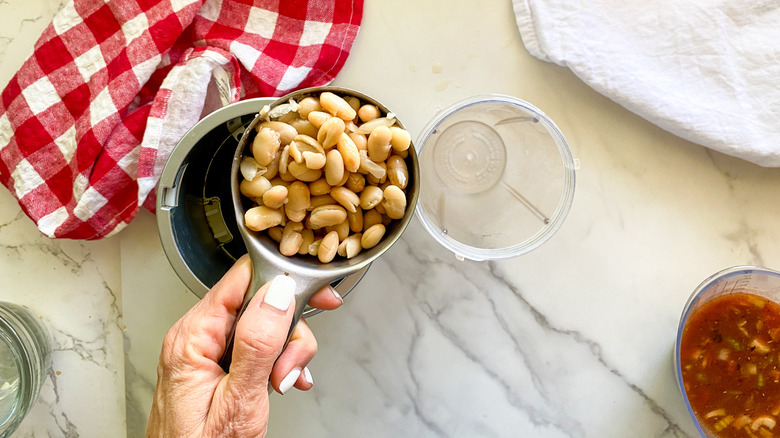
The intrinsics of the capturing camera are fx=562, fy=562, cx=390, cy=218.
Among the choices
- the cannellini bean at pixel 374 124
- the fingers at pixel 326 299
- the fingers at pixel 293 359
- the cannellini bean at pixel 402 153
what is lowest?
the fingers at pixel 293 359

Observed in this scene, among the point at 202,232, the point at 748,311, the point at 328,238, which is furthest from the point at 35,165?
the point at 748,311

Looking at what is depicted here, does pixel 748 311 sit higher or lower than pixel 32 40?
lower

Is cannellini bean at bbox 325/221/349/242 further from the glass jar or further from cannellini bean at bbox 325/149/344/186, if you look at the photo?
the glass jar

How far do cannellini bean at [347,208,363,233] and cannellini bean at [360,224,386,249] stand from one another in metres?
0.02

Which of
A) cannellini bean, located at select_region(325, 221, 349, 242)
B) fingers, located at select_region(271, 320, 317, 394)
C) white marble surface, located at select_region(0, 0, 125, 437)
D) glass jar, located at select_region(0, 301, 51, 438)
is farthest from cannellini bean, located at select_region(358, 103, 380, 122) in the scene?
glass jar, located at select_region(0, 301, 51, 438)

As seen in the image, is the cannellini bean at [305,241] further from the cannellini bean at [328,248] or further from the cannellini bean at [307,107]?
the cannellini bean at [307,107]

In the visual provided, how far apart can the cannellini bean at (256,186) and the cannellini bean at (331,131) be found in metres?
0.07

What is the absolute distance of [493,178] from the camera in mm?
753

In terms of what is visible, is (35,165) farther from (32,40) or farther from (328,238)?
(328,238)

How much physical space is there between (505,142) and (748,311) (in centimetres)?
35

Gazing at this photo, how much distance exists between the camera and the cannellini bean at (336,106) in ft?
1.77

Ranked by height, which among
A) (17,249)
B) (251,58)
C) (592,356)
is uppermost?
(251,58)

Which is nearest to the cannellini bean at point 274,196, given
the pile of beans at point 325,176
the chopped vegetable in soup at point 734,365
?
the pile of beans at point 325,176

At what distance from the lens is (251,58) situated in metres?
0.69
